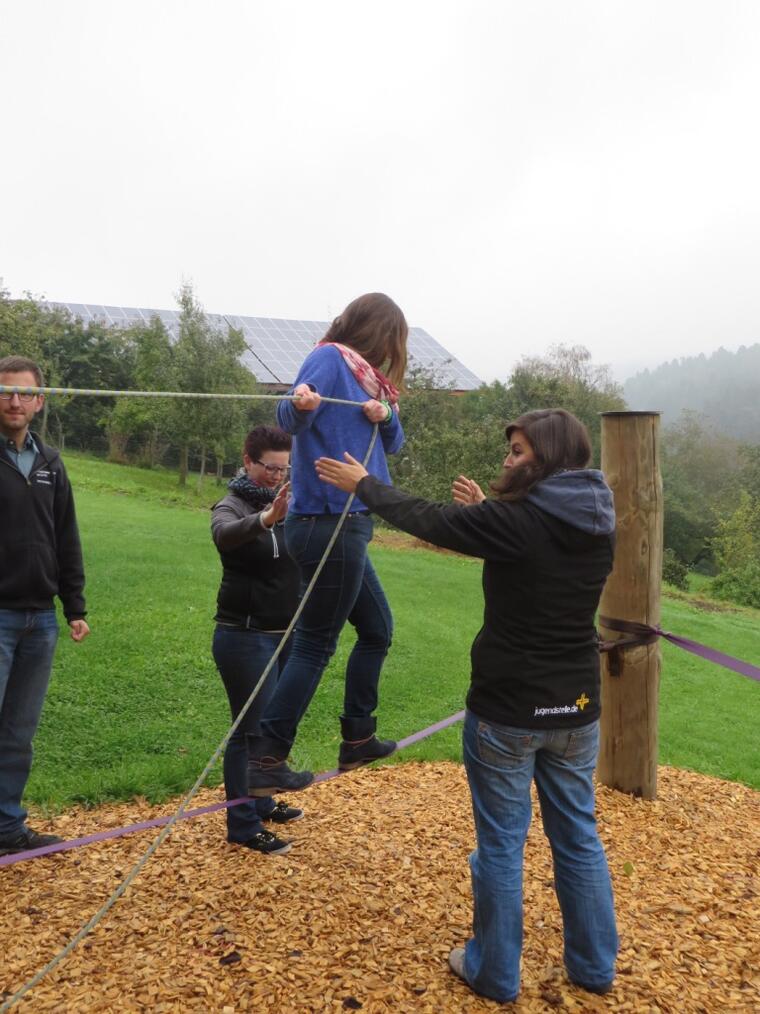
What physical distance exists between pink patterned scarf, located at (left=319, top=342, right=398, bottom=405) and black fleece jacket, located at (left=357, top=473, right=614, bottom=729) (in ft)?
1.99

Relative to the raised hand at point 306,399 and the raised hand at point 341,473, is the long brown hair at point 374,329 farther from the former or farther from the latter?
the raised hand at point 341,473

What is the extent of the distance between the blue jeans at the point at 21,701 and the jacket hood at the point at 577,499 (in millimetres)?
→ 2337

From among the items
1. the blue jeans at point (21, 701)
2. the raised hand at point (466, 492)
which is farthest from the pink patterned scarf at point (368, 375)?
the blue jeans at point (21, 701)

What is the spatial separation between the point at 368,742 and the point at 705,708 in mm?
6029

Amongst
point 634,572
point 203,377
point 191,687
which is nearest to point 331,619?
point 634,572

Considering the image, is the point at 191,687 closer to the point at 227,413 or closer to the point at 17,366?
the point at 17,366

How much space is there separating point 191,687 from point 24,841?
9.73ft

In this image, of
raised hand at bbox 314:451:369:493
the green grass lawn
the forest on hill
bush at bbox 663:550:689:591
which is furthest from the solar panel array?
raised hand at bbox 314:451:369:493

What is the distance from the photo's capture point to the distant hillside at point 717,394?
4296 inches

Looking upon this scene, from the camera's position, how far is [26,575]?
364cm

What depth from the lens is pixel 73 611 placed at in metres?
4.09

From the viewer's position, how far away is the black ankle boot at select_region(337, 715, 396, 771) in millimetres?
3723

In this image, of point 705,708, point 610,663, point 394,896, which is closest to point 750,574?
point 705,708

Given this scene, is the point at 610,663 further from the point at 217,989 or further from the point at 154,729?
the point at 154,729
